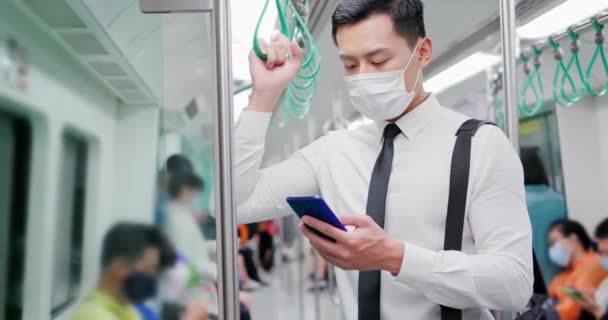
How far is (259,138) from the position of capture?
3.79 feet

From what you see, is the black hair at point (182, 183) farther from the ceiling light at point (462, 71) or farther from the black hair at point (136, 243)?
the ceiling light at point (462, 71)

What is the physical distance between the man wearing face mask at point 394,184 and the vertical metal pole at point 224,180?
5.3 inches

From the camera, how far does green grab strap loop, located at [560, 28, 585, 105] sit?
183 centimetres

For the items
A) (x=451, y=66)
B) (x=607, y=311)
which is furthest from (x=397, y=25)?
(x=607, y=311)

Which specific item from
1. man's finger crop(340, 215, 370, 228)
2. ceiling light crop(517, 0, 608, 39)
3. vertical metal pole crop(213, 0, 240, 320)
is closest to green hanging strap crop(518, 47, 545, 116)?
ceiling light crop(517, 0, 608, 39)

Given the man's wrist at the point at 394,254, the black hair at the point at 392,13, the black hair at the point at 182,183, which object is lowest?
the man's wrist at the point at 394,254

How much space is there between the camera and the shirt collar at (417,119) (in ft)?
4.15

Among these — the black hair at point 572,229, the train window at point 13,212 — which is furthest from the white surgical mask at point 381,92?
the black hair at point 572,229

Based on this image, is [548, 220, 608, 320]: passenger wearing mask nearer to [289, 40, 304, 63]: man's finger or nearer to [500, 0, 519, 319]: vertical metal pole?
[500, 0, 519, 319]: vertical metal pole

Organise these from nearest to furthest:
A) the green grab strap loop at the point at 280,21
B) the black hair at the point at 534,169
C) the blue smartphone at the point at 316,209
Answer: the blue smartphone at the point at 316,209
the green grab strap loop at the point at 280,21
the black hair at the point at 534,169

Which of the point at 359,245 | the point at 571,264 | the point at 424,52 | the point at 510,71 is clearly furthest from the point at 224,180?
the point at 571,264

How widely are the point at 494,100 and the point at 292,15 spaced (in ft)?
2.61

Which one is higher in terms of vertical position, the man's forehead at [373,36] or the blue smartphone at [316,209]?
the man's forehead at [373,36]

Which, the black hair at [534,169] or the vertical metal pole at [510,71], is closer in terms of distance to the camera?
the vertical metal pole at [510,71]
